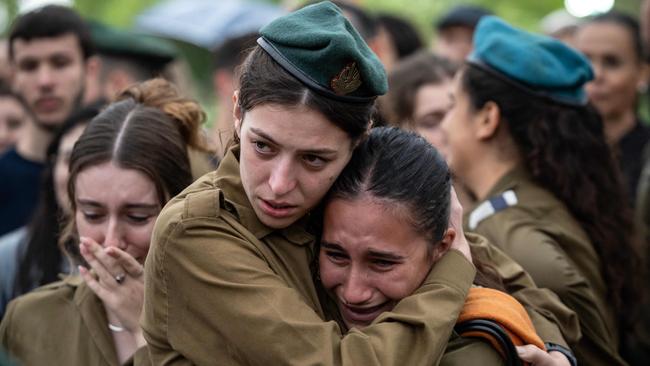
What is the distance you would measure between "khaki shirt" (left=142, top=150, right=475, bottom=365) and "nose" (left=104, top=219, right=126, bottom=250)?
657mm

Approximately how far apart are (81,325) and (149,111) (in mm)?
850

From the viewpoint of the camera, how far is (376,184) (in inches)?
131

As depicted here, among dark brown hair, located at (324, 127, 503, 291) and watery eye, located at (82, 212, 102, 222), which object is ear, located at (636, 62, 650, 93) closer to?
dark brown hair, located at (324, 127, 503, 291)

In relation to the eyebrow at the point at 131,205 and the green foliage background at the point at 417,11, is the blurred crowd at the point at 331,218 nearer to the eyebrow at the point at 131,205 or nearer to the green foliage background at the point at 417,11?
the eyebrow at the point at 131,205

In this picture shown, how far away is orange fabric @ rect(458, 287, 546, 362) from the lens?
329 cm

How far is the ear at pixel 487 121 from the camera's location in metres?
4.86

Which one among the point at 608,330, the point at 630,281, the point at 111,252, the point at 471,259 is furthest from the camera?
the point at 630,281

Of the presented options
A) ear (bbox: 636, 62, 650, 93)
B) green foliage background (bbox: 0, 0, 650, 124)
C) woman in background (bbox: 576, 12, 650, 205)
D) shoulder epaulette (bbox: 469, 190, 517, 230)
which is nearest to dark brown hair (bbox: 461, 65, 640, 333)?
shoulder epaulette (bbox: 469, 190, 517, 230)

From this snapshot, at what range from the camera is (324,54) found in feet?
10.3

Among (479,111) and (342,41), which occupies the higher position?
(342,41)

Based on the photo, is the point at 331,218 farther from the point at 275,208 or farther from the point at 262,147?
the point at 262,147

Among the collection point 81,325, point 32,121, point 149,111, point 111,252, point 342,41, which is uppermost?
point 342,41

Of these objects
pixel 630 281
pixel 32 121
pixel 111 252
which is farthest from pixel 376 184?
pixel 32 121

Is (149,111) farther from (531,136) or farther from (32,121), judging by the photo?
(32,121)
